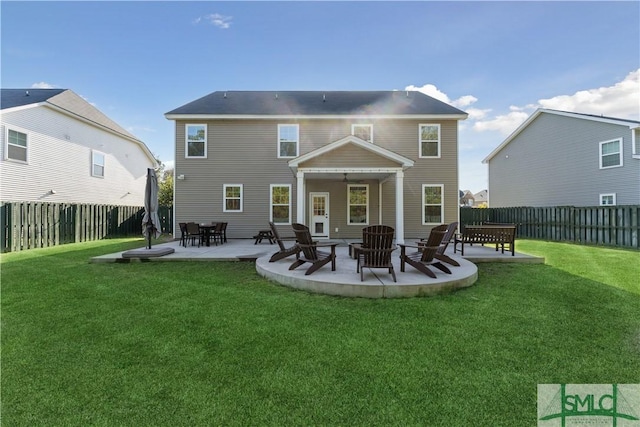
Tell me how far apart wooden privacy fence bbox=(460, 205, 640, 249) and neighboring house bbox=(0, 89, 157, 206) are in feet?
80.0

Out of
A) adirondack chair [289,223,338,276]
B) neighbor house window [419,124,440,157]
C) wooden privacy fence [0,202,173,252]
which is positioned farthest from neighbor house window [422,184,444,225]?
wooden privacy fence [0,202,173,252]

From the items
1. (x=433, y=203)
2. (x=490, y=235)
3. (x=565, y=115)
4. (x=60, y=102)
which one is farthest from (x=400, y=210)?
(x=60, y=102)

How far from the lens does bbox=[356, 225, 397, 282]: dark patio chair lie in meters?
5.13

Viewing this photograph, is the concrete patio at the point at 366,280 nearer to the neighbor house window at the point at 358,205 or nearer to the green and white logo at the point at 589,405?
the green and white logo at the point at 589,405

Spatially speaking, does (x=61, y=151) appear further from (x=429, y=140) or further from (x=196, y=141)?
(x=429, y=140)

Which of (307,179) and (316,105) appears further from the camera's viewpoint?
(316,105)

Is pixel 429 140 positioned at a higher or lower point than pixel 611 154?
higher

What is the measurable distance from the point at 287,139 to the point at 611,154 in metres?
15.9

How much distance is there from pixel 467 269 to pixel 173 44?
1625 cm

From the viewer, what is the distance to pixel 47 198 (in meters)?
13.8

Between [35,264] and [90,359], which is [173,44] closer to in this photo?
[35,264]

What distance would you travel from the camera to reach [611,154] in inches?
548

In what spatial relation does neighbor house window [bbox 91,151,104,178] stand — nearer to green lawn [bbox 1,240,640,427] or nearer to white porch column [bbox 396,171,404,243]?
green lawn [bbox 1,240,640,427]

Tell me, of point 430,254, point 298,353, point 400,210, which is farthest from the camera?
point 400,210
